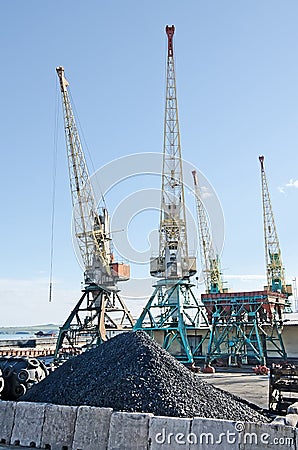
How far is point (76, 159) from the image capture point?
191 feet

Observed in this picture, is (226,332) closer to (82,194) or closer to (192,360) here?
(192,360)

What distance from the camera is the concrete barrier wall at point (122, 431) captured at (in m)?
10.2

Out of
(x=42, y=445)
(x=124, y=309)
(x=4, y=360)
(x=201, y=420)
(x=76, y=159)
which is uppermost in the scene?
(x=76, y=159)

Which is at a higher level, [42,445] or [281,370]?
[281,370]

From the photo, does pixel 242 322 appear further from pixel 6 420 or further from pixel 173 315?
pixel 6 420

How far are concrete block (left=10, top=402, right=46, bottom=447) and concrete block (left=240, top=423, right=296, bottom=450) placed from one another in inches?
219

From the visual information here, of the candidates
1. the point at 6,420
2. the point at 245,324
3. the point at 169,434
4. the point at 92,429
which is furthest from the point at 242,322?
the point at 169,434

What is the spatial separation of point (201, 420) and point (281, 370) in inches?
277

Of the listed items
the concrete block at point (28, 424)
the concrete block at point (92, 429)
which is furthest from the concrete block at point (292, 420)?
the concrete block at point (28, 424)

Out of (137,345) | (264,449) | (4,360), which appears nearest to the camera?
(264,449)

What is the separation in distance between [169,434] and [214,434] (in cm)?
107

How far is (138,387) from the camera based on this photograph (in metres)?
13.6

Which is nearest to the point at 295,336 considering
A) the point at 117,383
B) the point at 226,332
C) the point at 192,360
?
the point at 226,332

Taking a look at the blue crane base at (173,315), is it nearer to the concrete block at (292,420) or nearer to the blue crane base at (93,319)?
the blue crane base at (93,319)
